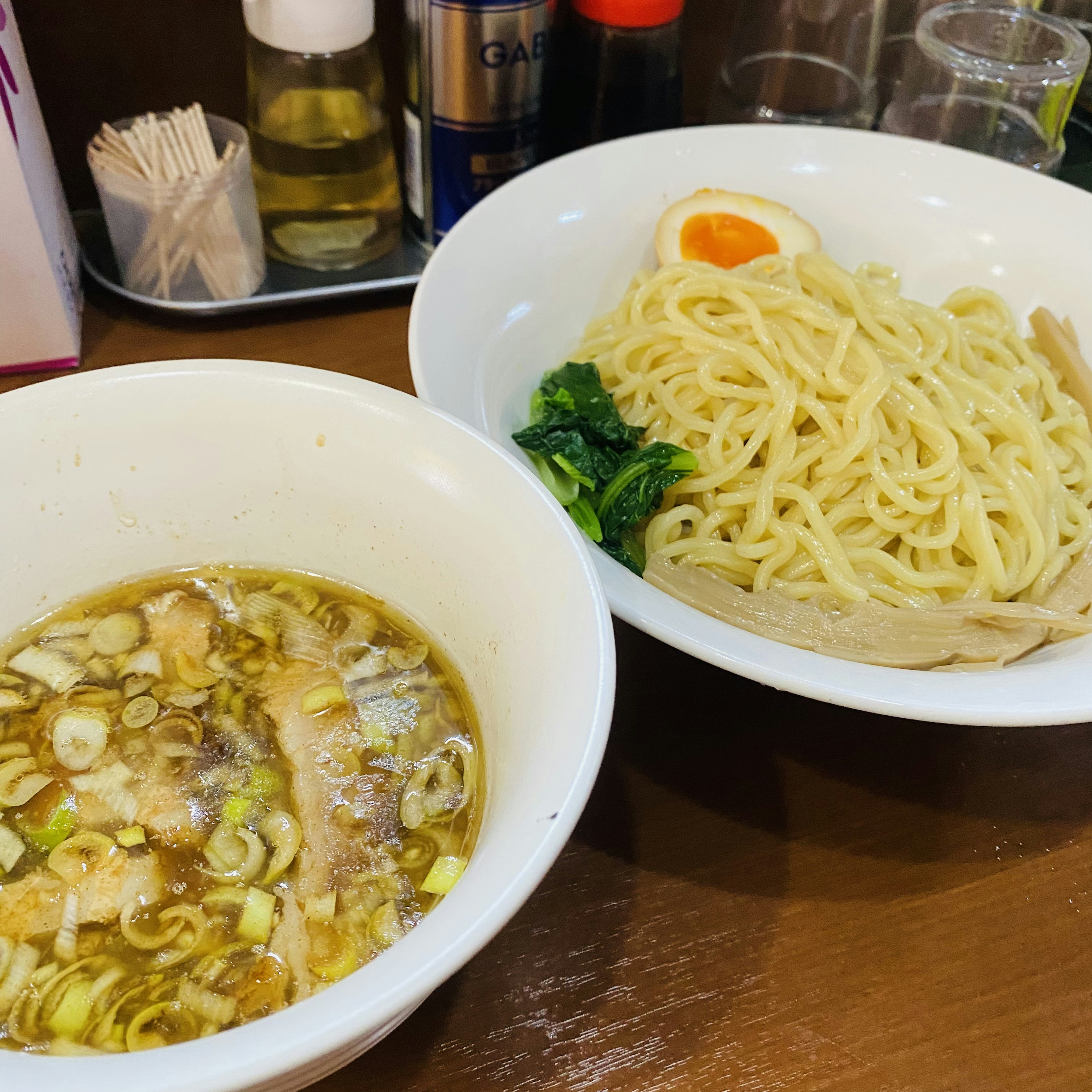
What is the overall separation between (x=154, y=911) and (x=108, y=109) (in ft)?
6.57

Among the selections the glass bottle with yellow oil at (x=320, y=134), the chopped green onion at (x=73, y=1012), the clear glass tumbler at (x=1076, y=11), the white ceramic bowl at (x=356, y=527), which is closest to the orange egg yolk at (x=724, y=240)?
the glass bottle with yellow oil at (x=320, y=134)

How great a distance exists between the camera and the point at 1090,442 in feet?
5.66

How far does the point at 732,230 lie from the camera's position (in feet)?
6.42

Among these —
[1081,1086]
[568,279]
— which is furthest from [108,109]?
[1081,1086]

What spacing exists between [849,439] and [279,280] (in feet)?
4.48

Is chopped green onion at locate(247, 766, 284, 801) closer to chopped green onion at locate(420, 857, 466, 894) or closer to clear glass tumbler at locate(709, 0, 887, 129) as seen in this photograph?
chopped green onion at locate(420, 857, 466, 894)

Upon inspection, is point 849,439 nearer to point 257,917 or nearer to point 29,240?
point 257,917

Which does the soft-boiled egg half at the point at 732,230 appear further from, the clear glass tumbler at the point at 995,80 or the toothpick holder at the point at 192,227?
the toothpick holder at the point at 192,227

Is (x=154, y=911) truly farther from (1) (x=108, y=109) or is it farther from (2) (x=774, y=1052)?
(1) (x=108, y=109)

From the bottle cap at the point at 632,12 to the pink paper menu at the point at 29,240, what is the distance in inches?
46.9

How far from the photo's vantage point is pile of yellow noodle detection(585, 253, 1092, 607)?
1.55 metres

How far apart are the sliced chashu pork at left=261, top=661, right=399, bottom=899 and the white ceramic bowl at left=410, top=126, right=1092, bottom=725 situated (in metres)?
0.49

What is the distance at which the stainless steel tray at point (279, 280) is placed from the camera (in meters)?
1.98

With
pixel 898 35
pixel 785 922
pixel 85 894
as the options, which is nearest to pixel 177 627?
pixel 85 894
